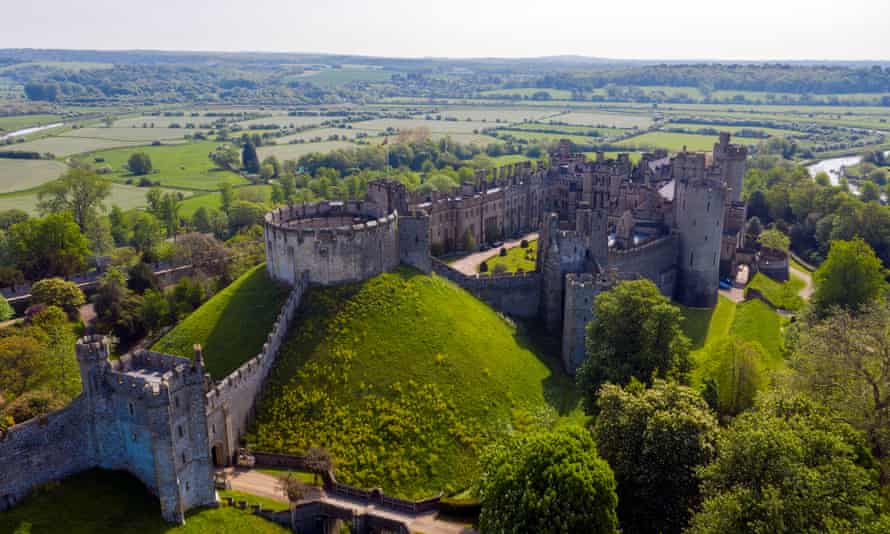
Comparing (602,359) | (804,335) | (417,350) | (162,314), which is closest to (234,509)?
(417,350)

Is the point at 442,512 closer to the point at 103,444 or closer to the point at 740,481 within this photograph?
the point at 740,481

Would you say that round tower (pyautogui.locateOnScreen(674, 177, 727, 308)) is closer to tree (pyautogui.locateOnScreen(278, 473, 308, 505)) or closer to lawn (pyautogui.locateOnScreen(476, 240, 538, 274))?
lawn (pyautogui.locateOnScreen(476, 240, 538, 274))

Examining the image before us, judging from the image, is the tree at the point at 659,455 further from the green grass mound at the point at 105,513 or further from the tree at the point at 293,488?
the green grass mound at the point at 105,513

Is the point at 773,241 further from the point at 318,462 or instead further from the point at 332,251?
the point at 318,462

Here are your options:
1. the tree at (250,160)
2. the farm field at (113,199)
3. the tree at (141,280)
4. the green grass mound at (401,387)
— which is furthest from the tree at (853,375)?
the tree at (250,160)

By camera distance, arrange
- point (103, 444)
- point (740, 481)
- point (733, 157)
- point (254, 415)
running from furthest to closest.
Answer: point (733, 157)
point (254, 415)
point (103, 444)
point (740, 481)
